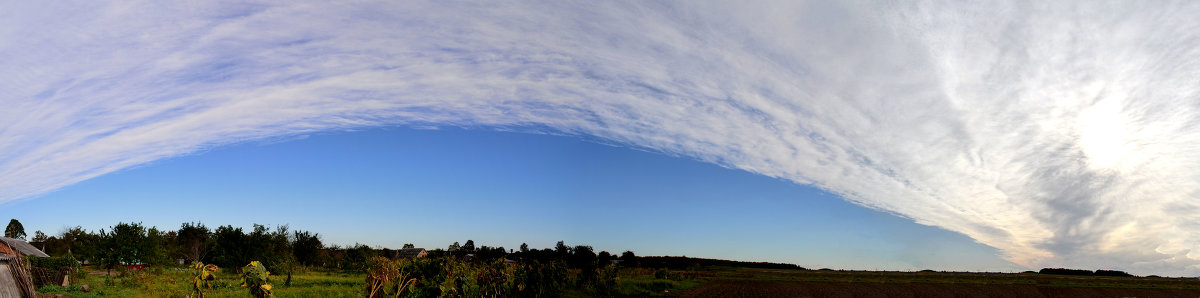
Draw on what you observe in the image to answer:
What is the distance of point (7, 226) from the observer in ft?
375

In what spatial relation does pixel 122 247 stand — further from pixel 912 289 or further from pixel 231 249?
pixel 912 289

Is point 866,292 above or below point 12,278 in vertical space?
above

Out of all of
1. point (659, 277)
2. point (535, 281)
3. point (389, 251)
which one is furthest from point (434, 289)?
point (389, 251)

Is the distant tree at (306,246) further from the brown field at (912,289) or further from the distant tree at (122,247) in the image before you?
the brown field at (912,289)

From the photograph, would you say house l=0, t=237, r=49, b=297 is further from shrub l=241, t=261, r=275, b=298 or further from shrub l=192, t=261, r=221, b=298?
shrub l=241, t=261, r=275, b=298

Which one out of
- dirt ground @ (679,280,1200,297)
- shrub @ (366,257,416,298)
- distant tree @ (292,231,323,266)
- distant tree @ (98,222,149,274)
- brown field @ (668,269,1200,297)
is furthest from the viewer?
distant tree @ (292,231,323,266)

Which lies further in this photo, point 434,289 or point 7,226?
point 7,226

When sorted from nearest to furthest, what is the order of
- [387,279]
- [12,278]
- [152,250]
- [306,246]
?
[12,278]
[387,279]
[152,250]
[306,246]

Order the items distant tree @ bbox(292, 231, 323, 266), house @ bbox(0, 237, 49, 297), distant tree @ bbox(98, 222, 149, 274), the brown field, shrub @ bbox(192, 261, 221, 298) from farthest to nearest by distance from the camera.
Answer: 1. distant tree @ bbox(292, 231, 323, 266)
2. distant tree @ bbox(98, 222, 149, 274)
3. the brown field
4. house @ bbox(0, 237, 49, 297)
5. shrub @ bbox(192, 261, 221, 298)

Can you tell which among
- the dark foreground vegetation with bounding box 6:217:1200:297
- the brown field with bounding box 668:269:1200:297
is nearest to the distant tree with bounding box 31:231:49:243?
the dark foreground vegetation with bounding box 6:217:1200:297

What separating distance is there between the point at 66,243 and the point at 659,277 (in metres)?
103

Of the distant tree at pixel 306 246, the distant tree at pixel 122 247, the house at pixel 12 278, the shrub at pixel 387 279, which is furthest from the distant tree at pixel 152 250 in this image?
the shrub at pixel 387 279

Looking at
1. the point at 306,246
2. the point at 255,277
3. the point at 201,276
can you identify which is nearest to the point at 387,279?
the point at 255,277

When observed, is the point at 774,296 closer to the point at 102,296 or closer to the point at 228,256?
the point at 102,296
